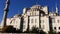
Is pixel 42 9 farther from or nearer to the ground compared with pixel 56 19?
farther from the ground

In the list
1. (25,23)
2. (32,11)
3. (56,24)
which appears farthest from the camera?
(32,11)

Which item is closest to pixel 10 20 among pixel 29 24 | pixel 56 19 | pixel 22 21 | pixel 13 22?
pixel 13 22

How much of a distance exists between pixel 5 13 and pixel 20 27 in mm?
8249

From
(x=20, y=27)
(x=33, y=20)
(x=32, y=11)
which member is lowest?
(x=20, y=27)

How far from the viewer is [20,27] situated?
45625 millimetres

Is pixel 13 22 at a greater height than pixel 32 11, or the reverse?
pixel 32 11

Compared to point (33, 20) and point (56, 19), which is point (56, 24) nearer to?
point (56, 19)

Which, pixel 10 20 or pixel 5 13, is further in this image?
pixel 10 20

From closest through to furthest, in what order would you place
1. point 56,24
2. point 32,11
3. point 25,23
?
point 56,24
point 25,23
point 32,11

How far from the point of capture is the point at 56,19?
4241cm

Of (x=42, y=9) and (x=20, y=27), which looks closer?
(x=20, y=27)

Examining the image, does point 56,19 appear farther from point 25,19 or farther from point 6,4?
point 6,4

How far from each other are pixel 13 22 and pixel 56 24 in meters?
18.6

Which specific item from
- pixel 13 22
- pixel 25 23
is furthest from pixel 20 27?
pixel 13 22
